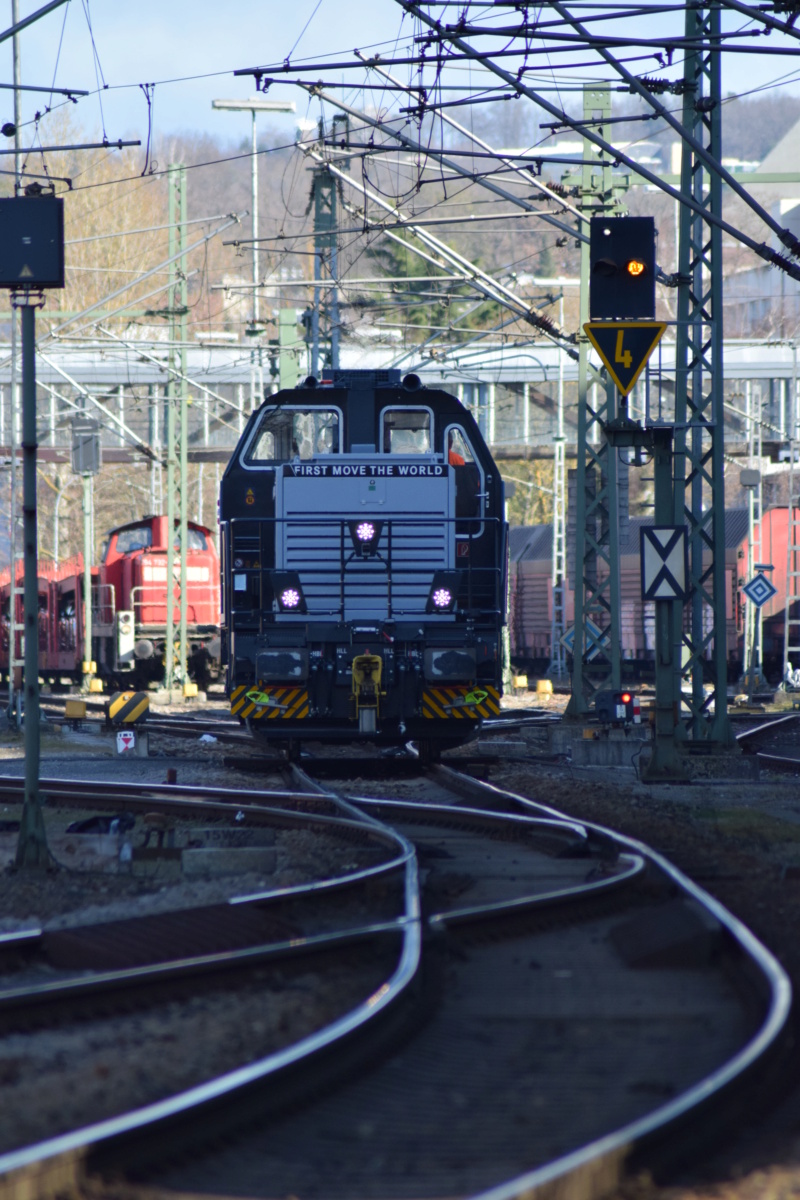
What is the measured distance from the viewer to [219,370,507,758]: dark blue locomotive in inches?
559

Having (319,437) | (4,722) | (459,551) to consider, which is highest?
(319,437)

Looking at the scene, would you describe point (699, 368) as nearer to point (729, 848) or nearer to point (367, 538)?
point (367, 538)

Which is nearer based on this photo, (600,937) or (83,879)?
(600,937)

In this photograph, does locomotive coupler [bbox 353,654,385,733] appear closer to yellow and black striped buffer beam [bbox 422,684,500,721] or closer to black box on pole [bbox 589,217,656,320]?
yellow and black striped buffer beam [bbox 422,684,500,721]

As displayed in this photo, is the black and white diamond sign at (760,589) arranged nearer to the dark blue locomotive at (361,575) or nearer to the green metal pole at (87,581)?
the green metal pole at (87,581)

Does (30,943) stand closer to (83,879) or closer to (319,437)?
(83,879)

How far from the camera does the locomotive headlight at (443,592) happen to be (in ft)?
47.6

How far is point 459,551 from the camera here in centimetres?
1489

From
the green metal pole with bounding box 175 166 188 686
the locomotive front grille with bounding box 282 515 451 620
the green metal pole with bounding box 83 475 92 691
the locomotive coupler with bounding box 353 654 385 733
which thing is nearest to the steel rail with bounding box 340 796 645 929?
the locomotive coupler with bounding box 353 654 385 733

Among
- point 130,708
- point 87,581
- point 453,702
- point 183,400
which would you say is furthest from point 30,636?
point 87,581

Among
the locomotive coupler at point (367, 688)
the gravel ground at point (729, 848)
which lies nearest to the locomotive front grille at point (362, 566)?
the locomotive coupler at point (367, 688)

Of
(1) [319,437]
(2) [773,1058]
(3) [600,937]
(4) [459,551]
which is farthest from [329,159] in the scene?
(2) [773,1058]

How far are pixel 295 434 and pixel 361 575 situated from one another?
1.87 m

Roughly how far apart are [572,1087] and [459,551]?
10.7m
